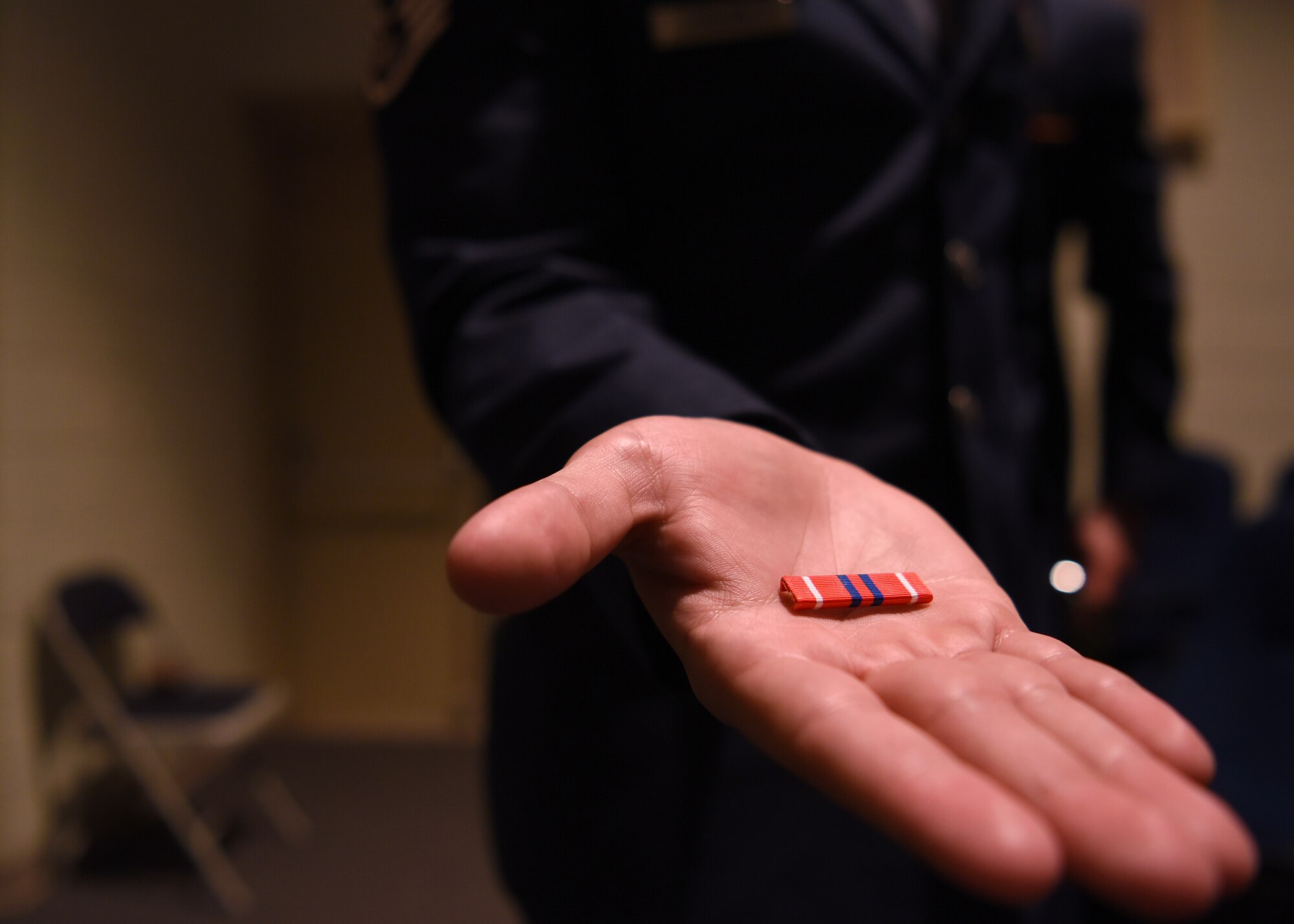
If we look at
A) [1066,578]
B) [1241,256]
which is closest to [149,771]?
[1066,578]

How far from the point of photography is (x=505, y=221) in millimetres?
741

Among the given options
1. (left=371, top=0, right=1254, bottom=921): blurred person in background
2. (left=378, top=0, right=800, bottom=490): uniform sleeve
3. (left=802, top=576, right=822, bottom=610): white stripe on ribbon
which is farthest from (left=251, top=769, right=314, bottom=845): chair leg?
(left=802, top=576, right=822, bottom=610): white stripe on ribbon

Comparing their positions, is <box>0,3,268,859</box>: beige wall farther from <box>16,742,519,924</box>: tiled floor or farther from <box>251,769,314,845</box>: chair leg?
<box>251,769,314,845</box>: chair leg

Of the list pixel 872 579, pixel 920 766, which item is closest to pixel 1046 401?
pixel 872 579

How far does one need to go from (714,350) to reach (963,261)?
258 mm

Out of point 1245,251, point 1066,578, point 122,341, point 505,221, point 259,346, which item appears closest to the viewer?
point 505,221

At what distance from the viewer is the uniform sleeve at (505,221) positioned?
660 millimetres

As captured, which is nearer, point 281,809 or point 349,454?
point 281,809

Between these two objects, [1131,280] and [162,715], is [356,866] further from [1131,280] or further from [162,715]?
[1131,280]

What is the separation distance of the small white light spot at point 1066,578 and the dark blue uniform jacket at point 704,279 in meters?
0.02

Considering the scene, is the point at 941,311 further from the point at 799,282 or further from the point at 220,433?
the point at 220,433

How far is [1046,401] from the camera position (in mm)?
1027

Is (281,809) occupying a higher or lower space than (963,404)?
lower

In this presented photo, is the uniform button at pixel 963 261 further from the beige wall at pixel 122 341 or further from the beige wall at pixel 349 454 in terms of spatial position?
the beige wall at pixel 349 454
